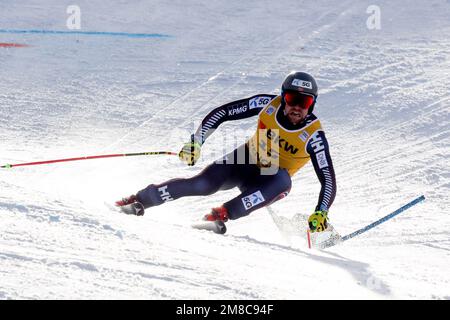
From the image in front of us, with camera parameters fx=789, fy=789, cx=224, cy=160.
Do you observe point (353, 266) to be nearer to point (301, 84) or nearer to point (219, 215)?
point (219, 215)

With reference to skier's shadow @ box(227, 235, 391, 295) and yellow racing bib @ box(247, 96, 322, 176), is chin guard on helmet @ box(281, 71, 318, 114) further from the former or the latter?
skier's shadow @ box(227, 235, 391, 295)

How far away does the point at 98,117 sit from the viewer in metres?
8.67

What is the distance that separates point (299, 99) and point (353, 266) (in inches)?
52.4

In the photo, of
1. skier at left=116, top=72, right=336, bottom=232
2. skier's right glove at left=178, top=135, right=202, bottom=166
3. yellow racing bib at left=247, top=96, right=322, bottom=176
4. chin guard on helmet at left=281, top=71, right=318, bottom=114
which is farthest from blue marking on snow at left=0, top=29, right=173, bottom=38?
chin guard on helmet at left=281, top=71, right=318, bottom=114

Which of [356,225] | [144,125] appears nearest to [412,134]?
[356,225]

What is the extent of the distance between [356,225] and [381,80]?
136 inches

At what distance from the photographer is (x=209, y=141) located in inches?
320

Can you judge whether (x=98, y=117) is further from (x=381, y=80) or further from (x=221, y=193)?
(x=381, y=80)

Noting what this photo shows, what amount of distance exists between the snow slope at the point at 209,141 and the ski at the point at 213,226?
0.62 ft

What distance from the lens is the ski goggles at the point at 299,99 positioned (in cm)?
535

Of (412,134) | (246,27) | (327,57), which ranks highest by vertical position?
(246,27)

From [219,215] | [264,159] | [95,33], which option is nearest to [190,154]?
[219,215]

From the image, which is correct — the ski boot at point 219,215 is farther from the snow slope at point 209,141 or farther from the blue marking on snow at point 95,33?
the blue marking on snow at point 95,33

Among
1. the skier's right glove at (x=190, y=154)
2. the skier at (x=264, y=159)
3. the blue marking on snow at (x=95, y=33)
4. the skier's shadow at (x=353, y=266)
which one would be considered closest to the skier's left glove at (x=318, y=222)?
the skier at (x=264, y=159)
